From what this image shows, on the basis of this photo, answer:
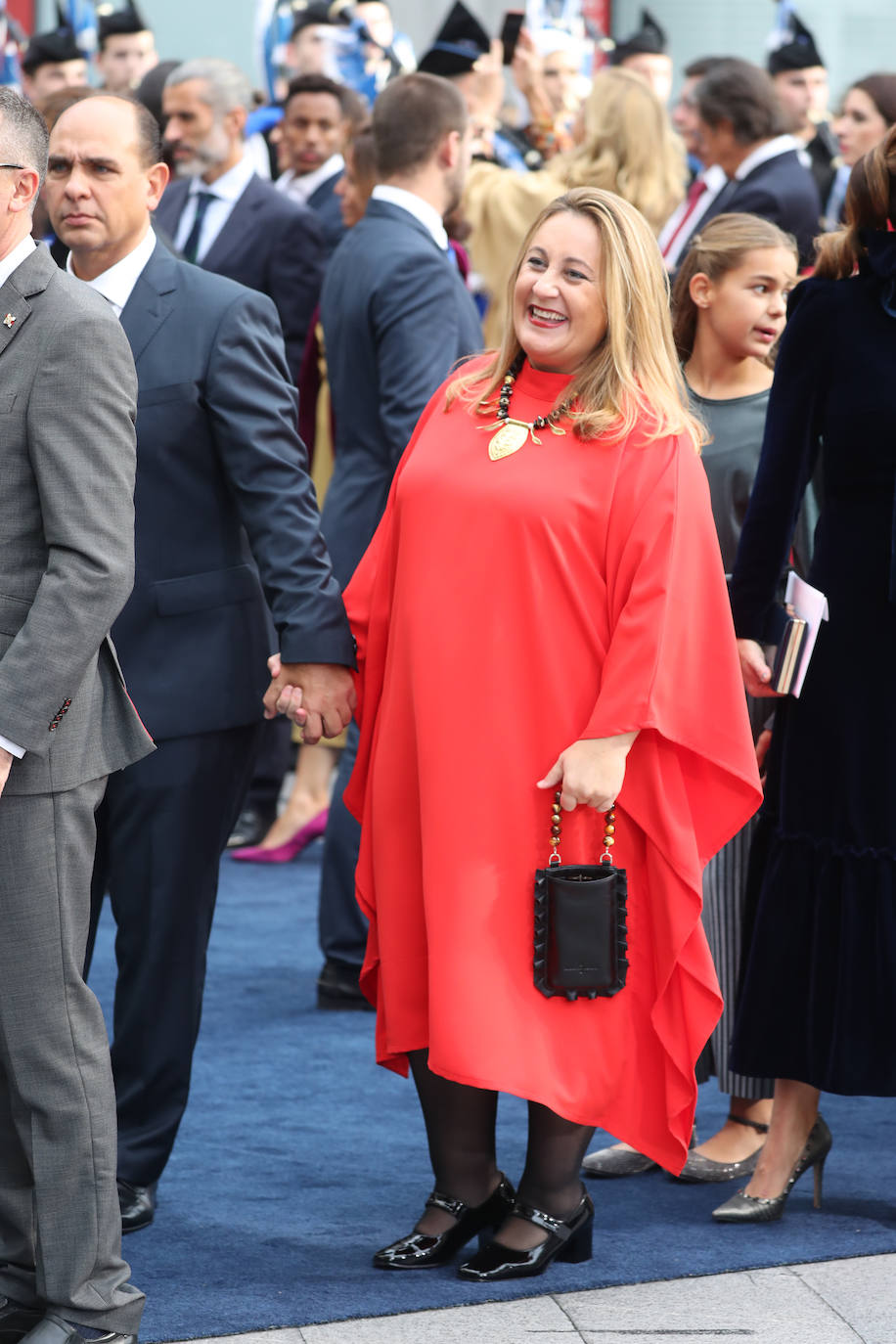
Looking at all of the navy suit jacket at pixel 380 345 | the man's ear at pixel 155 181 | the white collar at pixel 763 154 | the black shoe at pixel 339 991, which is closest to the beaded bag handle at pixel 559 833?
the man's ear at pixel 155 181

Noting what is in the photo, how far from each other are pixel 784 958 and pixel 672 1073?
1.39ft

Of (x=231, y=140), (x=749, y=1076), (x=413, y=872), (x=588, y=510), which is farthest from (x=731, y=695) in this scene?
(x=231, y=140)

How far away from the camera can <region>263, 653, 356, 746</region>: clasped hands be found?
3.07 m

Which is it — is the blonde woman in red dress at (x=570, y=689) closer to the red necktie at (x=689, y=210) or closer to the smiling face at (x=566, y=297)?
the smiling face at (x=566, y=297)

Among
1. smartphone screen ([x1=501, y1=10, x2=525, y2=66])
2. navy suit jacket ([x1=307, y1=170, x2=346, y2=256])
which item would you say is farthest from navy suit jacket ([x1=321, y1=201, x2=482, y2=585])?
smartphone screen ([x1=501, y1=10, x2=525, y2=66])

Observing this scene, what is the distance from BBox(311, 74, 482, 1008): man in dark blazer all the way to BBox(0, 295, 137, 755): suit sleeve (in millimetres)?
1908

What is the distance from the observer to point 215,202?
621cm

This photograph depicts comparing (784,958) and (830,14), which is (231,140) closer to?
(784,958)

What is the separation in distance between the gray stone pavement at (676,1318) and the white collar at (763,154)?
370 centimetres

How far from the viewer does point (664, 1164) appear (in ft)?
9.57

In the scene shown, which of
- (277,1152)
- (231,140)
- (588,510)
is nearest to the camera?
(588,510)

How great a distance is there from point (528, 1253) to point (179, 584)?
1.19 meters

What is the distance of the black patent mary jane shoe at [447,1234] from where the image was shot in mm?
3051

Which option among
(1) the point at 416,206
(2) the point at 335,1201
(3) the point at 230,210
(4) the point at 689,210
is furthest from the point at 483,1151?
(3) the point at 230,210
